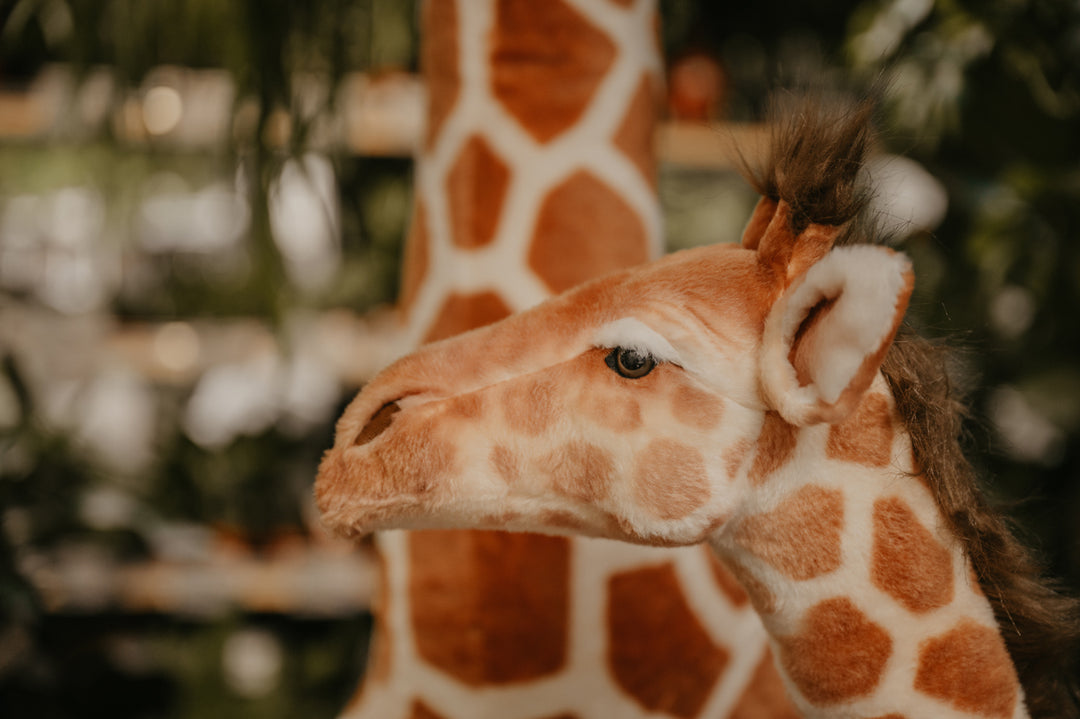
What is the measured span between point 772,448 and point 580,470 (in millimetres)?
87

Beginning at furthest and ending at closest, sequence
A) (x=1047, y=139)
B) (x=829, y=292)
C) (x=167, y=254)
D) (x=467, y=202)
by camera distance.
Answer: (x=167, y=254), (x=1047, y=139), (x=467, y=202), (x=829, y=292)

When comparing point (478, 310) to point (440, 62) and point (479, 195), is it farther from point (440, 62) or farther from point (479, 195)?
point (440, 62)

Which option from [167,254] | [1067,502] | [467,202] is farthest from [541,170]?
[167,254]

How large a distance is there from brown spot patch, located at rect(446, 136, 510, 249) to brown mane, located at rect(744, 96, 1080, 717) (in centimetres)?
21

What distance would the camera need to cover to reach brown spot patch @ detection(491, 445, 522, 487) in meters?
0.32

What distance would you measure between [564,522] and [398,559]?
231 millimetres

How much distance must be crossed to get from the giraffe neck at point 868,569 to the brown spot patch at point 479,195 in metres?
0.27

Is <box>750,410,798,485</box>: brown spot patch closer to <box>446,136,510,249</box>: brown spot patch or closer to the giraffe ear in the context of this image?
the giraffe ear

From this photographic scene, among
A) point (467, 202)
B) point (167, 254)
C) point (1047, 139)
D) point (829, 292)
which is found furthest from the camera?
point (167, 254)

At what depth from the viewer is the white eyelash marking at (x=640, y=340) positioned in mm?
315

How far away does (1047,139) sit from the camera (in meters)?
0.70

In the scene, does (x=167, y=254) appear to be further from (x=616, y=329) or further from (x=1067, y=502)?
(x=1067, y=502)

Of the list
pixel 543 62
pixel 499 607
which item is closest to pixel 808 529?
pixel 499 607

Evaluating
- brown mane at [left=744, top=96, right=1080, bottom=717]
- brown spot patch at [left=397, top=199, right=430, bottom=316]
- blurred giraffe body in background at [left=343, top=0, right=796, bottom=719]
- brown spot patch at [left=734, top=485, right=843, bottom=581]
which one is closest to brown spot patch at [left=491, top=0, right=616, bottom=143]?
blurred giraffe body in background at [left=343, top=0, right=796, bottom=719]
